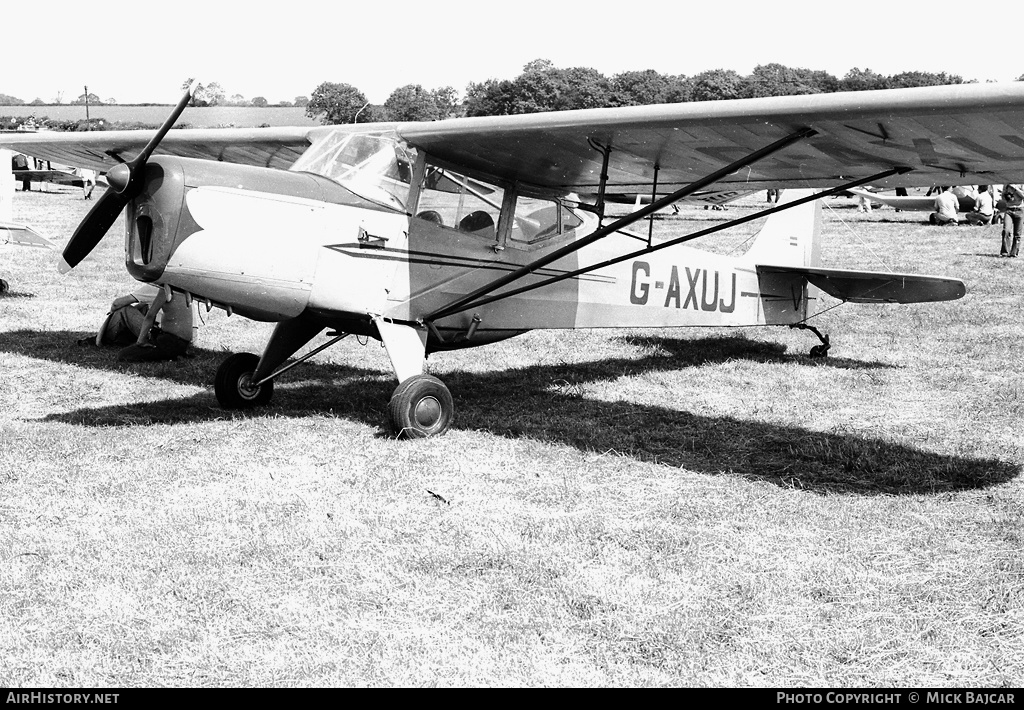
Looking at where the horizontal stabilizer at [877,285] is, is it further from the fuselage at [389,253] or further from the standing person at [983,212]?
the standing person at [983,212]

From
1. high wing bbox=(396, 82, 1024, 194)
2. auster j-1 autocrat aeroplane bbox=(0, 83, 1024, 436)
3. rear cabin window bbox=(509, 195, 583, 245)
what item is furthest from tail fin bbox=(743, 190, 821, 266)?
rear cabin window bbox=(509, 195, 583, 245)

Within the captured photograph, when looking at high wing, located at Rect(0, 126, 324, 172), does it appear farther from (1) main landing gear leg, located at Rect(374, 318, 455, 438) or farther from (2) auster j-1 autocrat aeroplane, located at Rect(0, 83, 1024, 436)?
(1) main landing gear leg, located at Rect(374, 318, 455, 438)

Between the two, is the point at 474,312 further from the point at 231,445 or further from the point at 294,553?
the point at 294,553

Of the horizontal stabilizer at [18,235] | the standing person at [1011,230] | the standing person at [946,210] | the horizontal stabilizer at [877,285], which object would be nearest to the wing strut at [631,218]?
the horizontal stabilizer at [877,285]

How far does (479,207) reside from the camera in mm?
7559

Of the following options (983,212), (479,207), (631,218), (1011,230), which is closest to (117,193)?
(479,207)

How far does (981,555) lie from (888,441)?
2.29 meters

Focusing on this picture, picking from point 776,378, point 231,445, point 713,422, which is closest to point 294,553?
point 231,445

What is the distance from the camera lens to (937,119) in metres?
5.32

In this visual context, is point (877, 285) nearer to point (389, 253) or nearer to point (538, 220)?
point (538, 220)

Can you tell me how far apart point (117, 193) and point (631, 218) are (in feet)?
10.3

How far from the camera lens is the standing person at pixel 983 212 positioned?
28.8m

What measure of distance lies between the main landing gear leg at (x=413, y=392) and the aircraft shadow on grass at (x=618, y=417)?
47 centimetres

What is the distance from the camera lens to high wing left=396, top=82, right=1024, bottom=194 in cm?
529
